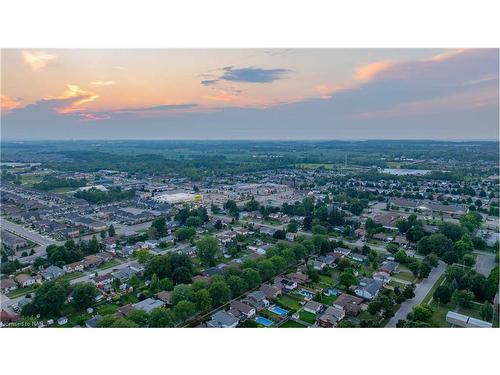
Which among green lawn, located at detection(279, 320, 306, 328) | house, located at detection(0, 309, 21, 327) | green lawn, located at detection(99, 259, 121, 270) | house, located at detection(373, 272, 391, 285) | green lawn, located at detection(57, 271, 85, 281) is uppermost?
house, located at detection(373, 272, 391, 285)

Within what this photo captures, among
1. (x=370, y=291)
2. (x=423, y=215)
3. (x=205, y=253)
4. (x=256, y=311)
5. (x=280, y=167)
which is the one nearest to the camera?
(x=256, y=311)

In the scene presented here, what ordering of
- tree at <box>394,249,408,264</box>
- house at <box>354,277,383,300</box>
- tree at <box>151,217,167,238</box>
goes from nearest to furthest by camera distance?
house at <box>354,277,383,300</box> < tree at <box>394,249,408,264</box> < tree at <box>151,217,167,238</box>

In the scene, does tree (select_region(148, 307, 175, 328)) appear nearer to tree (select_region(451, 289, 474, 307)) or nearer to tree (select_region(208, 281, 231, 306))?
tree (select_region(208, 281, 231, 306))

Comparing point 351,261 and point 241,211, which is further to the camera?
point 241,211

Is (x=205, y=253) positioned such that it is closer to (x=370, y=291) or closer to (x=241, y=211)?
(x=370, y=291)

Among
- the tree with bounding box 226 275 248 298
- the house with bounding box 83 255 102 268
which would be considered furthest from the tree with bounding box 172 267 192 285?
the house with bounding box 83 255 102 268

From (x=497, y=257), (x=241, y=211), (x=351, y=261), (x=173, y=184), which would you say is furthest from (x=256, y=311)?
(x=173, y=184)
